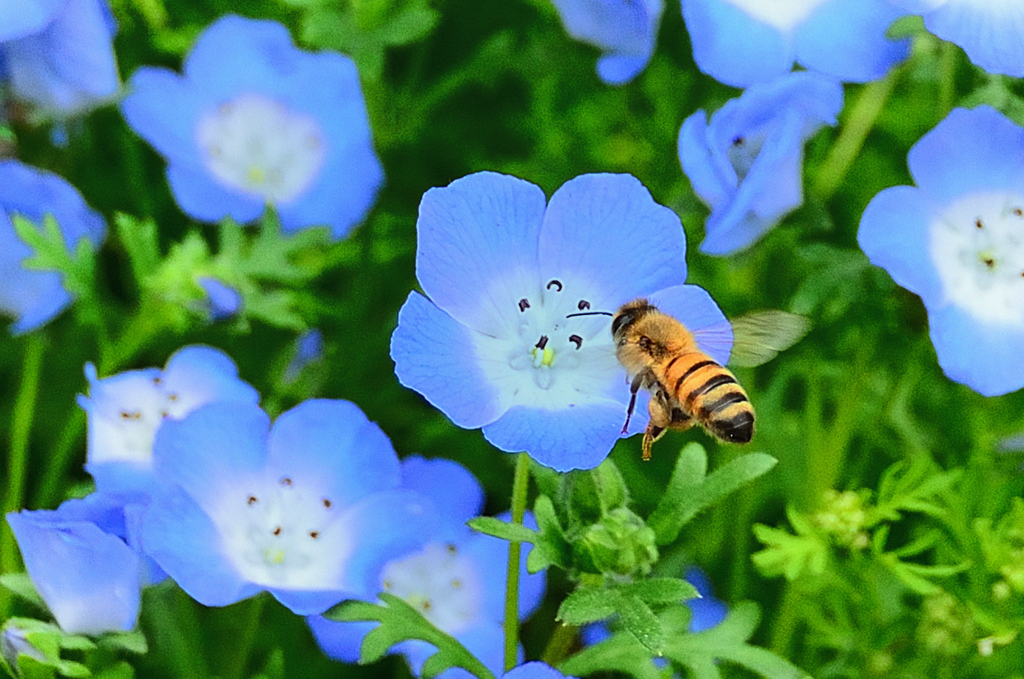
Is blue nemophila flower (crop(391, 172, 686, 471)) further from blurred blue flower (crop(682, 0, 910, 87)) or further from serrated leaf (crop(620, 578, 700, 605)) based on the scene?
blurred blue flower (crop(682, 0, 910, 87))

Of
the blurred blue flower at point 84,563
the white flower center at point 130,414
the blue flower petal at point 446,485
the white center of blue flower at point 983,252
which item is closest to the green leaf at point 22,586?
the blurred blue flower at point 84,563

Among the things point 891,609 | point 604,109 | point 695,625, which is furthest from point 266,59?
point 891,609

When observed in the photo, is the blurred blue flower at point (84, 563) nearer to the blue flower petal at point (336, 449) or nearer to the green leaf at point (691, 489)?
the blue flower petal at point (336, 449)

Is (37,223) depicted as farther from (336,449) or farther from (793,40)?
(793,40)

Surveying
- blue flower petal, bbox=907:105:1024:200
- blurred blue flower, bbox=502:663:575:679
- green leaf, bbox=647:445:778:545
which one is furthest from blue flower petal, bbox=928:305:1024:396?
blurred blue flower, bbox=502:663:575:679

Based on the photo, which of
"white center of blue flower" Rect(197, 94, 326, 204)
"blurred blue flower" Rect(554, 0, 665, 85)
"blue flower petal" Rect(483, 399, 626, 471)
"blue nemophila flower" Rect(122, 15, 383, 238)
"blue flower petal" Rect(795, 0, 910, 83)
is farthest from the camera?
"white center of blue flower" Rect(197, 94, 326, 204)
